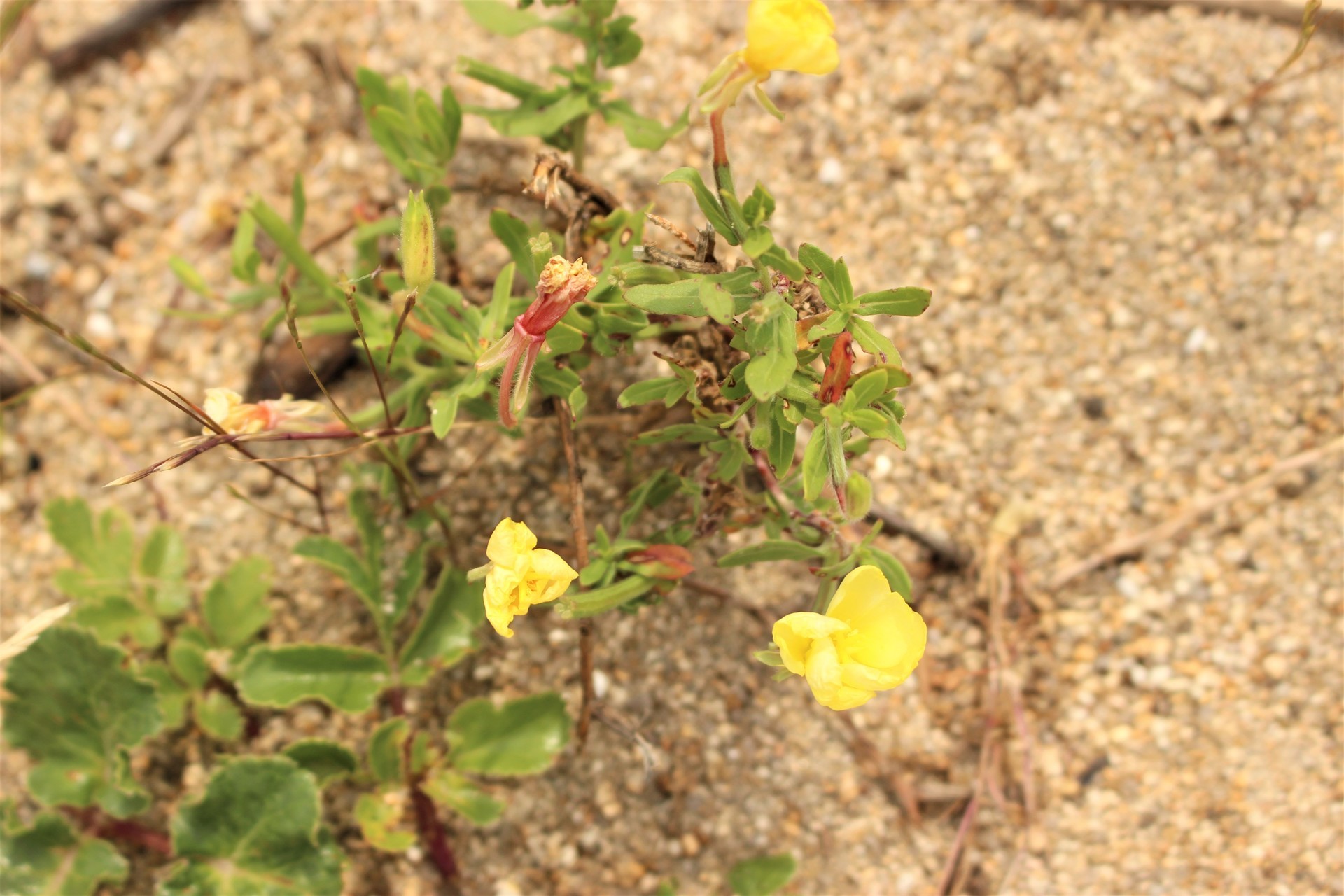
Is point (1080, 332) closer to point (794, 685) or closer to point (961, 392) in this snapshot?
point (961, 392)

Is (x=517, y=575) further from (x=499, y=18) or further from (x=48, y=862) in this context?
(x=48, y=862)

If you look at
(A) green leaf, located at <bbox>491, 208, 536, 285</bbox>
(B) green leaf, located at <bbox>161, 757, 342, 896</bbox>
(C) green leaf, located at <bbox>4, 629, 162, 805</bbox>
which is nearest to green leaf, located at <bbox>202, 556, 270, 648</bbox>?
(C) green leaf, located at <bbox>4, 629, 162, 805</bbox>

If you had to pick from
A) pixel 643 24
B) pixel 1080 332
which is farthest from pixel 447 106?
pixel 1080 332

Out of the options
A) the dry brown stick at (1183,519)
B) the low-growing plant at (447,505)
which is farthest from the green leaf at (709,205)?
the dry brown stick at (1183,519)

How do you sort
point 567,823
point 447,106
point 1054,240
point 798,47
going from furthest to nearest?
1. point 1054,240
2. point 567,823
3. point 447,106
4. point 798,47

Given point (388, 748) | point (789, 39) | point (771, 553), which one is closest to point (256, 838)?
point (388, 748)

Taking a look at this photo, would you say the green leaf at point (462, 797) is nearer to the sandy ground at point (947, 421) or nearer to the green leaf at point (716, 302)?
the sandy ground at point (947, 421)
